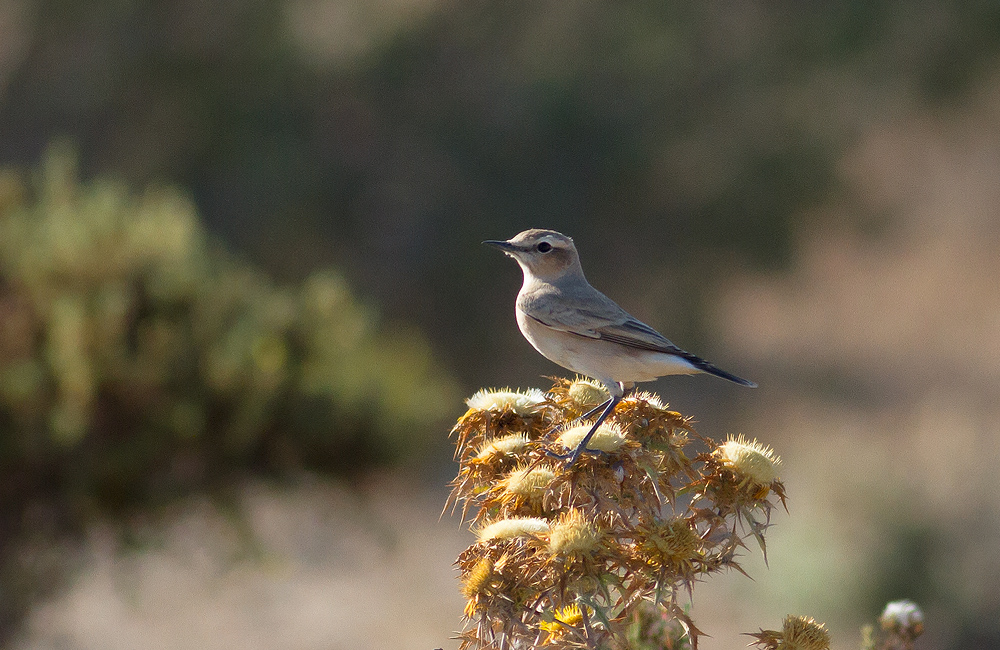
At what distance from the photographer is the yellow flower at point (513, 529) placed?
1996mm

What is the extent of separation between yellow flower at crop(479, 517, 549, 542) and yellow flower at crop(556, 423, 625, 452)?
19 cm

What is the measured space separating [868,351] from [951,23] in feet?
25.4

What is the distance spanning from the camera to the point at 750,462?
2174mm

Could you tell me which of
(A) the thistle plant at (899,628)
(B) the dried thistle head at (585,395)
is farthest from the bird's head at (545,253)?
(A) the thistle plant at (899,628)

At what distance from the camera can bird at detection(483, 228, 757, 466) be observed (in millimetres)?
3203

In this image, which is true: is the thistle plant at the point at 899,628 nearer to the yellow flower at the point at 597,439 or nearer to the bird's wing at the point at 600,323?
the yellow flower at the point at 597,439

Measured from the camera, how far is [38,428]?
5527 mm

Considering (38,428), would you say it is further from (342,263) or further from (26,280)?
(342,263)

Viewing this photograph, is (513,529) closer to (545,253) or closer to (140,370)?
(545,253)

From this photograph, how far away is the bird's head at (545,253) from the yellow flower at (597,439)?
5.50 feet

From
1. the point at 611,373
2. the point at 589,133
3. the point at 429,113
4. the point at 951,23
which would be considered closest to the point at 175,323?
the point at 611,373

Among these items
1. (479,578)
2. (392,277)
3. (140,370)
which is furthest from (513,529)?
(392,277)

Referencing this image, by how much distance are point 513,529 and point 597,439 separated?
0.28 meters

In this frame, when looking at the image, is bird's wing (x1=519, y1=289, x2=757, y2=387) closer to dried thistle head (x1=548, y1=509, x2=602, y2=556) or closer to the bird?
the bird
